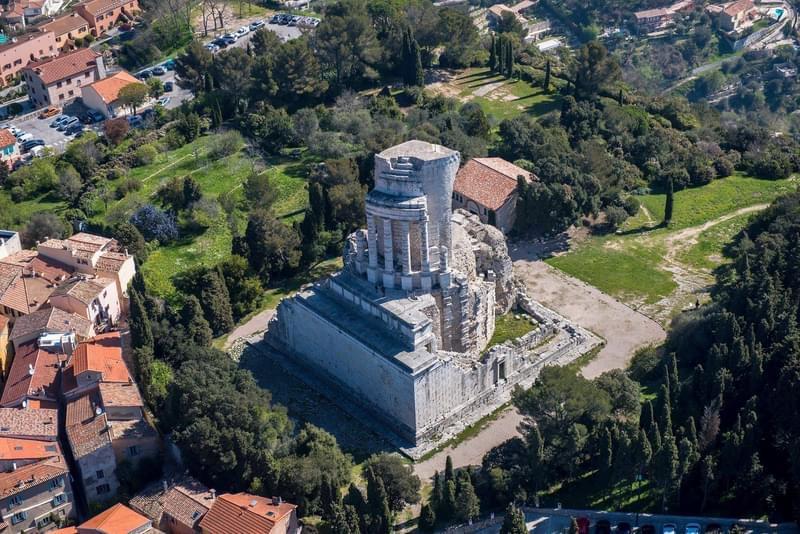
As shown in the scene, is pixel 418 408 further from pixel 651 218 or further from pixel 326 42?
pixel 326 42

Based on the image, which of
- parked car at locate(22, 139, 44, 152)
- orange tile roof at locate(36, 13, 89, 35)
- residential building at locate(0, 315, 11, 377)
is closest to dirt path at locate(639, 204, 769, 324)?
residential building at locate(0, 315, 11, 377)

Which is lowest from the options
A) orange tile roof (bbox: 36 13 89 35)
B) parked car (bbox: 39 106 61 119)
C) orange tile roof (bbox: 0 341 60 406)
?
orange tile roof (bbox: 0 341 60 406)

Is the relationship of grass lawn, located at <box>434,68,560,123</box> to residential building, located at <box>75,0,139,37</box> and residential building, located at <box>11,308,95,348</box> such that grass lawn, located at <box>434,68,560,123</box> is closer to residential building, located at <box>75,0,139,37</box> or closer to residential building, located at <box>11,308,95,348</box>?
residential building, located at <box>11,308,95,348</box>

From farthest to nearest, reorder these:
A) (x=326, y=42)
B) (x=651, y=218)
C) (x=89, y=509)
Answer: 1. (x=326, y=42)
2. (x=651, y=218)
3. (x=89, y=509)

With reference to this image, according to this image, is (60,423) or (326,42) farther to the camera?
(326,42)

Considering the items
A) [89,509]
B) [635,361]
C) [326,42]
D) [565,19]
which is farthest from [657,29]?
[89,509]

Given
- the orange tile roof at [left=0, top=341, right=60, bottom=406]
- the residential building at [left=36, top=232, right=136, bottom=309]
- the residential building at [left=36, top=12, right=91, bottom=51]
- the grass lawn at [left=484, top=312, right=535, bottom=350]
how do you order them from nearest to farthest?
the orange tile roof at [left=0, top=341, right=60, bottom=406], the grass lawn at [left=484, top=312, right=535, bottom=350], the residential building at [left=36, top=232, right=136, bottom=309], the residential building at [left=36, top=12, right=91, bottom=51]
